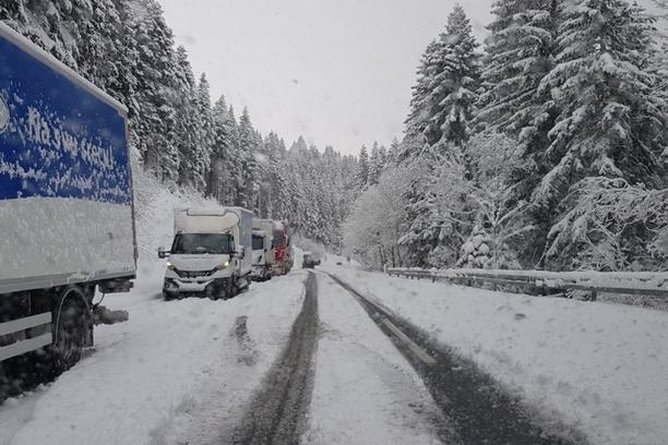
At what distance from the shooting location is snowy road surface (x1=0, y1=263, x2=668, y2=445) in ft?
14.8

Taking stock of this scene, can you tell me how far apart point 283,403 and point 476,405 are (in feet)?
6.76

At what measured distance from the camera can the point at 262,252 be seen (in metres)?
31.4

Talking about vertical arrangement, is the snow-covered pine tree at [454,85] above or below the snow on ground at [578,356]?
above

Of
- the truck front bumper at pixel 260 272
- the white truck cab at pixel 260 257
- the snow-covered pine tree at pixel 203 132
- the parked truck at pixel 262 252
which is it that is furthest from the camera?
the snow-covered pine tree at pixel 203 132

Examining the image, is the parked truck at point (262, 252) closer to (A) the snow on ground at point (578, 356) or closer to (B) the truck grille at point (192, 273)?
(B) the truck grille at point (192, 273)

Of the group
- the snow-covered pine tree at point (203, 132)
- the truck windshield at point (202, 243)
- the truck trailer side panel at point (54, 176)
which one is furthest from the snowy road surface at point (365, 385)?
the snow-covered pine tree at point (203, 132)

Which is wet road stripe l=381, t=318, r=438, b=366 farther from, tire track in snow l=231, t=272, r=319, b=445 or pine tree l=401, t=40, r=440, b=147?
pine tree l=401, t=40, r=440, b=147

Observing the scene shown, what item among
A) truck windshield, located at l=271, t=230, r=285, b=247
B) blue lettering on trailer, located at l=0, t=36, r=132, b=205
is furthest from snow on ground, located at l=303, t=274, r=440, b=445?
truck windshield, located at l=271, t=230, r=285, b=247

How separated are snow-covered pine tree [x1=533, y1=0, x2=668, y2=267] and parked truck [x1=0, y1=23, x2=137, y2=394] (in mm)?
15150

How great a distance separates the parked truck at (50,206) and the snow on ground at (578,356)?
5.95m

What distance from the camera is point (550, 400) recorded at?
17.7ft

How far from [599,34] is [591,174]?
529cm

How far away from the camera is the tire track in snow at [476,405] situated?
441cm

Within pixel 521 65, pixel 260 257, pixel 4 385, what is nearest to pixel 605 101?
pixel 521 65
